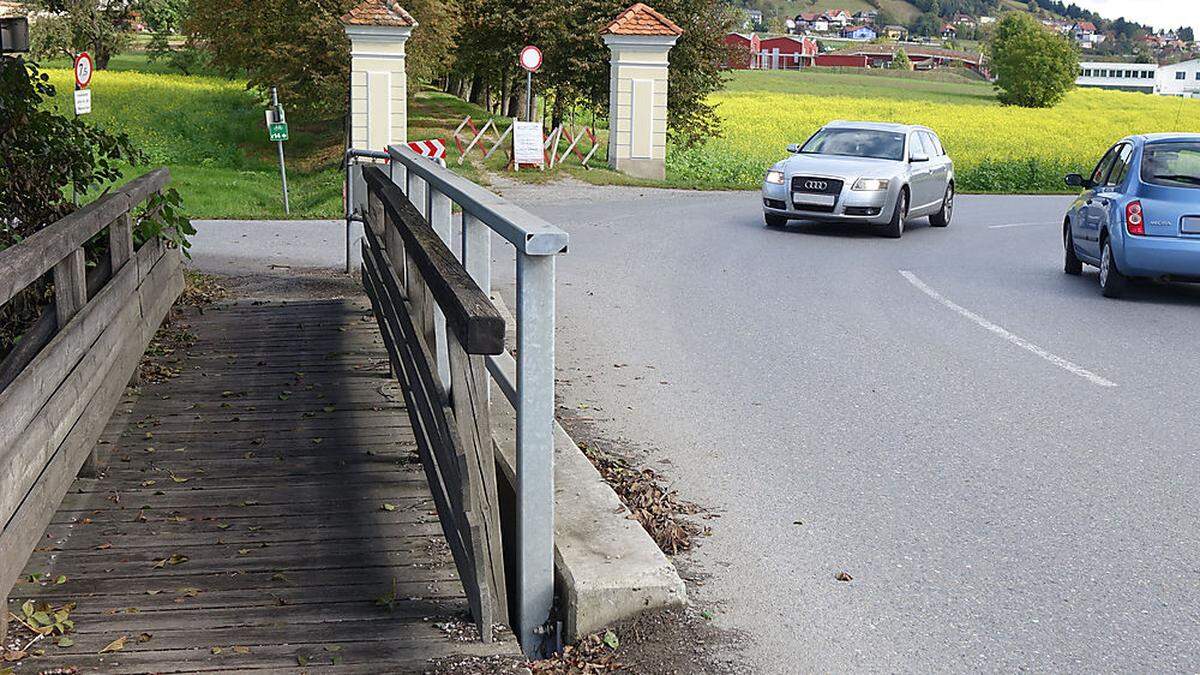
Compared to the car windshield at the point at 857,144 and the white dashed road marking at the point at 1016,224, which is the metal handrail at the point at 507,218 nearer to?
the car windshield at the point at 857,144

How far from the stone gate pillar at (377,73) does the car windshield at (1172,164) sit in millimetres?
17502

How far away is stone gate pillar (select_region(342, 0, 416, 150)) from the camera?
29.3m

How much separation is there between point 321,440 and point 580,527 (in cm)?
242

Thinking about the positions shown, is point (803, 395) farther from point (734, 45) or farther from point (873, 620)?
point (734, 45)

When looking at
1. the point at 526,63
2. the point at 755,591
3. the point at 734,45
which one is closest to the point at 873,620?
the point at 755,591

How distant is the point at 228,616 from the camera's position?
4.89 metres

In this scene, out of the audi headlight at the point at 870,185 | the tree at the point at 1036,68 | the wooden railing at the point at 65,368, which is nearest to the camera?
the wooden railing at the point at 65,368

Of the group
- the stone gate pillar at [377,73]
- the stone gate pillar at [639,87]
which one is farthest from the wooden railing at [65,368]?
the stone gate pillar at [639,87]

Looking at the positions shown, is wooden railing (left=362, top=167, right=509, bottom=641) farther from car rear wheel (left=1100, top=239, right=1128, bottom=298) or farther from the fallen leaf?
car rear wheel (left=1100, top=239, right=1128, bottom=298)

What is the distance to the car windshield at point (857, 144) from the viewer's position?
72.0ft

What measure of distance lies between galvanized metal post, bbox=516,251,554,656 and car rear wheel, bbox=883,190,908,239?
55.3 ft

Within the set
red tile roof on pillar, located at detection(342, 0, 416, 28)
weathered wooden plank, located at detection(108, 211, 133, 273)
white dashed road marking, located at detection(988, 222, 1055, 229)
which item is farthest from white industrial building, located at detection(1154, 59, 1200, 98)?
weathered wooden plank, located at detection(108, 211, 133, 273)

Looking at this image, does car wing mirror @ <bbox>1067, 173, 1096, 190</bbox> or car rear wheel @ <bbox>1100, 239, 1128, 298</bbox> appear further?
car wing mirror @ <bbox>1067, 173, 1096, 190</bbox>

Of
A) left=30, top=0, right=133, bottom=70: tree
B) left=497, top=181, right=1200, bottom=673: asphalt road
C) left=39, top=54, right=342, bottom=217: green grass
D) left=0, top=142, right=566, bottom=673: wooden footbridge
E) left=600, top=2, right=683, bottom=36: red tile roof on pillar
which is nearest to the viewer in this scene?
left=0, top=142, right=566, bottom=673: wooden footbridge
